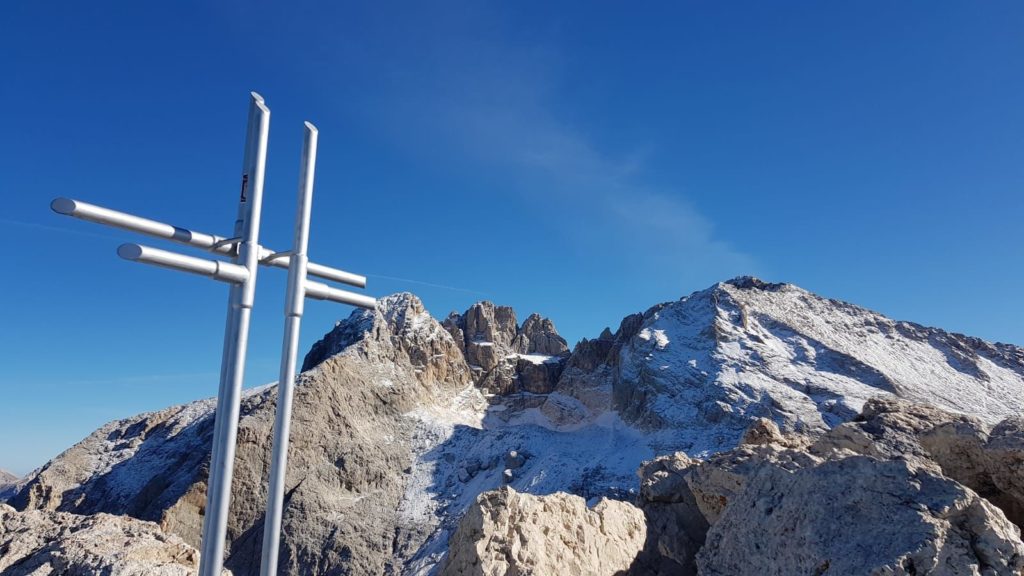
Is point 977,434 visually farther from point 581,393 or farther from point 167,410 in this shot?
point 167,410

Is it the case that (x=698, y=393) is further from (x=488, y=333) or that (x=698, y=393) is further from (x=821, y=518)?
(x=821, y=518)

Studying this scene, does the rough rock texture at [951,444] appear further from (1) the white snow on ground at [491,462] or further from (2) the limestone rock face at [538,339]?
(2) the limestone rock face at [538,339]

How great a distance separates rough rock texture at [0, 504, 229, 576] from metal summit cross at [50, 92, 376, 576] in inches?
91.6

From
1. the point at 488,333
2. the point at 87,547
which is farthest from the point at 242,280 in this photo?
the point at 488,333

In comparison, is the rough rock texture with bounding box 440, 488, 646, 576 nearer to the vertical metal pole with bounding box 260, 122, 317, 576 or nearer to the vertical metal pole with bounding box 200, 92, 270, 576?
the vertical metal pole with bounding box 260, 122, 317, 576

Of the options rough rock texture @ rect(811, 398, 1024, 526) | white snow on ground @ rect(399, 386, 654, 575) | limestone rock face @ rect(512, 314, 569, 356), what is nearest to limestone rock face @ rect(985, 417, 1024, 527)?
rough rock texture @ rect(811, 398, 1024, 526)

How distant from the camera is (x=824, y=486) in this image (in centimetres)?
507

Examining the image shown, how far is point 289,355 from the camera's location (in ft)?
14.7

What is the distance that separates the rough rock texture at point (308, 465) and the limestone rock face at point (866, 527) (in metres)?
44.3

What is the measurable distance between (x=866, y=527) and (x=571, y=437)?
2435 inches

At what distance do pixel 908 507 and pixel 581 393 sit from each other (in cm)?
7189

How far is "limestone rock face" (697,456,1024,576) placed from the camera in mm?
4203

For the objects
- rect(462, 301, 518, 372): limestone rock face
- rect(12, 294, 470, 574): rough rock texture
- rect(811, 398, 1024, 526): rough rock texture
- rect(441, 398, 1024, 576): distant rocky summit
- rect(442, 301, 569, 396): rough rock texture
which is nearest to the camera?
rect(441, 398, 1024, 576): distant rocky summit

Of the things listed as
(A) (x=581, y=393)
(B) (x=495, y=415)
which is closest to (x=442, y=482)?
(B) (x=495, y=415)
